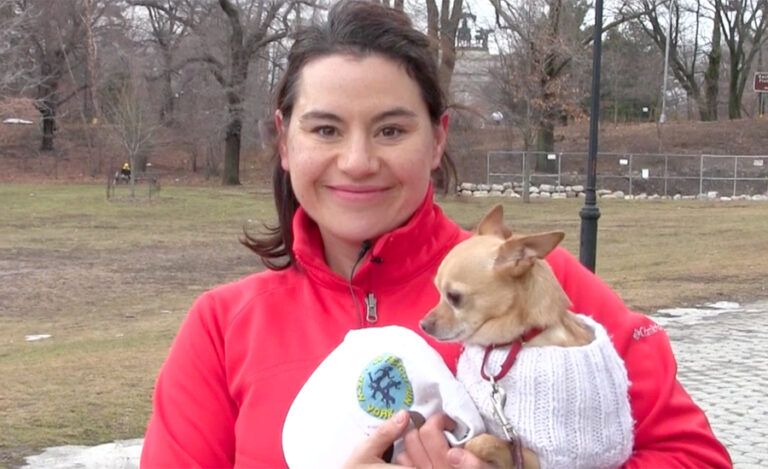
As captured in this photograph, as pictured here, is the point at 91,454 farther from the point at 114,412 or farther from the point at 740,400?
the point at 740,400

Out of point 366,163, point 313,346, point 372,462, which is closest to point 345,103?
point 366,163

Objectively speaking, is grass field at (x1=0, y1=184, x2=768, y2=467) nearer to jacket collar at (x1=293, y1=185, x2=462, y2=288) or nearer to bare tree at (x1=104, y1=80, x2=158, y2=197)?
bare tree at (x1=104, y1=80, x2=158, y2=197)

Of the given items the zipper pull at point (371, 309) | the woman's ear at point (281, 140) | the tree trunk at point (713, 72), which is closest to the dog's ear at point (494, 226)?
the zipper pull at point (371, 309)

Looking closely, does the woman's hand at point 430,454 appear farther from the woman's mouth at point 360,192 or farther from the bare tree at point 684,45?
the bare tree at point 684,45

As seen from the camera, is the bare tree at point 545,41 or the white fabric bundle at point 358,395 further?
the bare tree at point 545,41

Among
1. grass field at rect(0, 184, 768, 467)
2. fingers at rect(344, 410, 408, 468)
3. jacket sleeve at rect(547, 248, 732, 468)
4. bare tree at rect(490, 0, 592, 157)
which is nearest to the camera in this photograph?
fingers at rect(344, 410, 408, 468)

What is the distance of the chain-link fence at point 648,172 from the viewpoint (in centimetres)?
4288

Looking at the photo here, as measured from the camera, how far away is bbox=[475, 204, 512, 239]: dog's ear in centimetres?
275

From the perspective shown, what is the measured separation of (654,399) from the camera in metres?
2.33

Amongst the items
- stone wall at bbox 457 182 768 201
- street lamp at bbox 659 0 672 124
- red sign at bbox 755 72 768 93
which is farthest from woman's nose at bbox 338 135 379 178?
red sign at bbox 755 72 768 93

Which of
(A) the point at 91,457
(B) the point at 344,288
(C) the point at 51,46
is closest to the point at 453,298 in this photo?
(B) the point at 344,288

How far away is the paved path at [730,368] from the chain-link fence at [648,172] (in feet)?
93.1

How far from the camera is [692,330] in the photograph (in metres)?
12.7

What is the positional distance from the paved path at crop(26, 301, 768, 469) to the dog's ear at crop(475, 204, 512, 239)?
14.0ft
